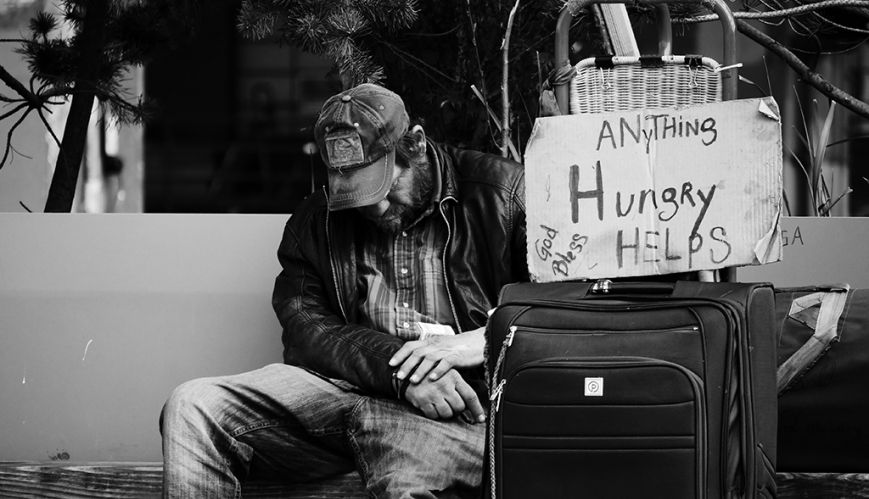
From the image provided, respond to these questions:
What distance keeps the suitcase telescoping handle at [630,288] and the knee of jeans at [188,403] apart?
78 cm

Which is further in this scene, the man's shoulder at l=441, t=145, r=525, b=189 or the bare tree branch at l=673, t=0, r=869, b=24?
the bare tree branch at l=673, t=0, r=869, b=24

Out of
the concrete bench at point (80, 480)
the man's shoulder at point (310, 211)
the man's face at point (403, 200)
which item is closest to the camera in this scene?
the man's face at point (403, 200)

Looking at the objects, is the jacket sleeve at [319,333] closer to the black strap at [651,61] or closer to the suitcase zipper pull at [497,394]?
the suitcase zipper pull at [497,394]

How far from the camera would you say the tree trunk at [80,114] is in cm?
351

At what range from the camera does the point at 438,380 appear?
93.0 inches

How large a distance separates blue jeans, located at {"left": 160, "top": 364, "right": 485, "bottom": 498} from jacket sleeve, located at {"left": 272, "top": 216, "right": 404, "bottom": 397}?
4 cm

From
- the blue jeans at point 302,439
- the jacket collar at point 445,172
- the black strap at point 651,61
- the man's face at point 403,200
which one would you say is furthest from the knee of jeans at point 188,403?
the black strap at point 651,61

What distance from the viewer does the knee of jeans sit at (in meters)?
2.35

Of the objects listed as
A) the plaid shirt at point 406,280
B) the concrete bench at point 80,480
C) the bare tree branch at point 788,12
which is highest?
the bare tree branch at point 788,12

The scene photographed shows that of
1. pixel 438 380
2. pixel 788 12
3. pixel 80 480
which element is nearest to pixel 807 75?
pixel 788 12

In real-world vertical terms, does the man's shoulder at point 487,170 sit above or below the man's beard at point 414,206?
above

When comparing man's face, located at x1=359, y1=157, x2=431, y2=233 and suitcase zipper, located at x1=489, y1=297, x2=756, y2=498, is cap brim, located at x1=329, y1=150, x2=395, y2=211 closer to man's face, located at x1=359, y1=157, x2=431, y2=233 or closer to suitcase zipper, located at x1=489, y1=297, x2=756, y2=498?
man's face, located at x1=359, y1=157, x2=431, y2=233

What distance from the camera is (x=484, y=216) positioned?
258cm

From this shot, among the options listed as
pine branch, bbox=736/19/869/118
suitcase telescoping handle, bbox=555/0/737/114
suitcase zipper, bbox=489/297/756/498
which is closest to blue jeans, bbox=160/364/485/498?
suitcase zipper, bbox=489/297/756/498
